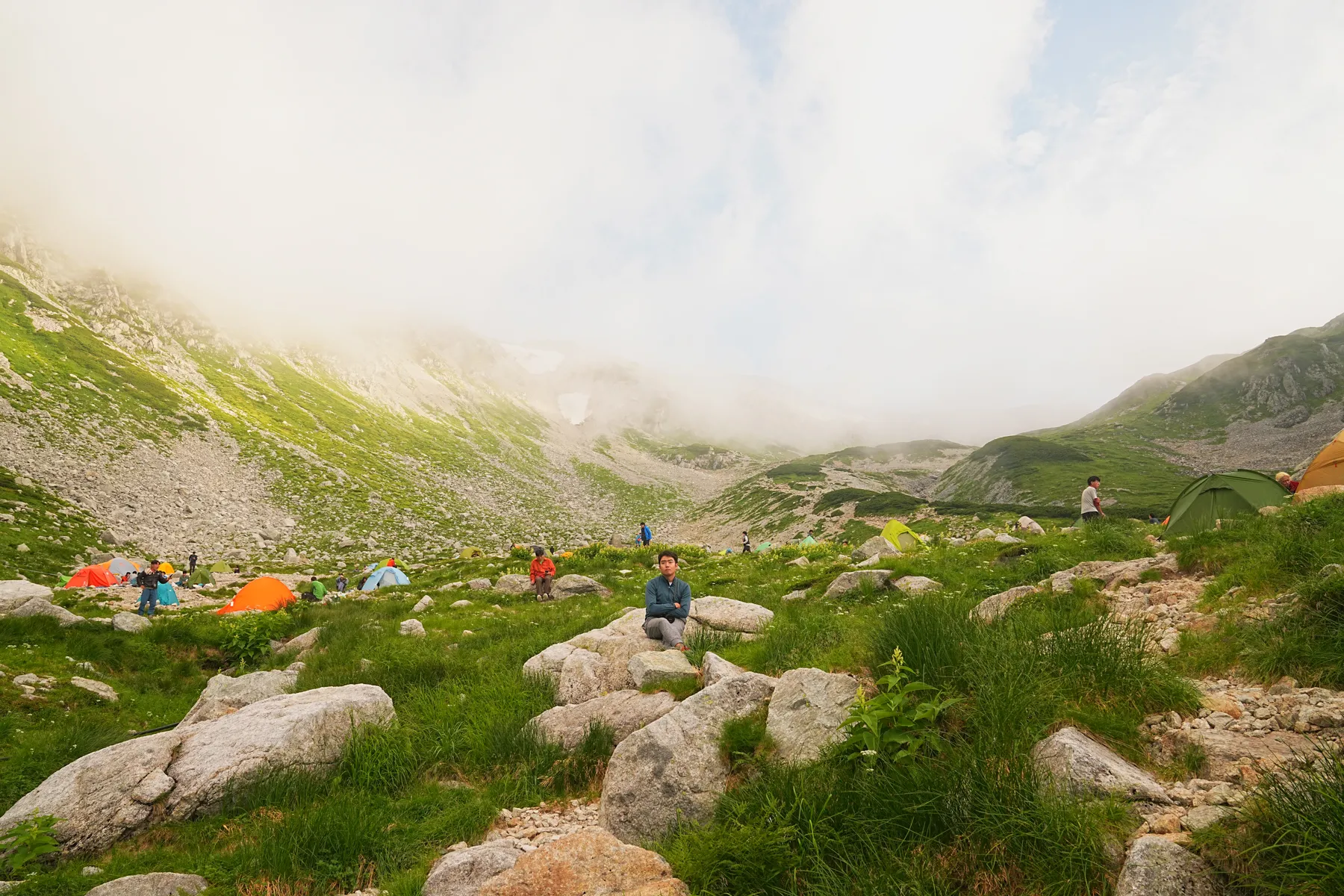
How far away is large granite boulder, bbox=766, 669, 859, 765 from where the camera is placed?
6059 mm

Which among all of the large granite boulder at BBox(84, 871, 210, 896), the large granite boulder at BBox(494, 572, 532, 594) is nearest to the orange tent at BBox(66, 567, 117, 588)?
the large granite boulder at BBox(494, 572, 532, 594)

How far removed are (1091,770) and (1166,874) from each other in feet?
3.62

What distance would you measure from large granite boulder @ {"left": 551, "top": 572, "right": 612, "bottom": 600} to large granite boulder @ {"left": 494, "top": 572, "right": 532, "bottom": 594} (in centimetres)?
136

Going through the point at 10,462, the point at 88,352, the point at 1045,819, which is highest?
the point at 88,352

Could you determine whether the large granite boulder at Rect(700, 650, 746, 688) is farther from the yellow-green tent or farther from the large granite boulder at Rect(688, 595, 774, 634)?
the yellow-green tent

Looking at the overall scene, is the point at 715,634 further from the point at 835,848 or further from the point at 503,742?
the point at 835,848

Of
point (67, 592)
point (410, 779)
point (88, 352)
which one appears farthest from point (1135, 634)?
point (88, 352)

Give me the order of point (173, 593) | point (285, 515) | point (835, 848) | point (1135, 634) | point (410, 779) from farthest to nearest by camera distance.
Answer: point (285, 515) → point (173, 593) → point (410, 779) → point (1135, 634) → point (835, 848)

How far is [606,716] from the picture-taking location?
344 inches

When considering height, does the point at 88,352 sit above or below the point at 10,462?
above

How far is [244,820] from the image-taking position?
7.27 m

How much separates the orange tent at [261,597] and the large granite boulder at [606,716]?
20.8 meters

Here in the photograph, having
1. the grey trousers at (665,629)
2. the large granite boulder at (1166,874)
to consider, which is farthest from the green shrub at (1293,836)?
the grey trousers at (665,629)

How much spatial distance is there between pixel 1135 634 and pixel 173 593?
127ft
